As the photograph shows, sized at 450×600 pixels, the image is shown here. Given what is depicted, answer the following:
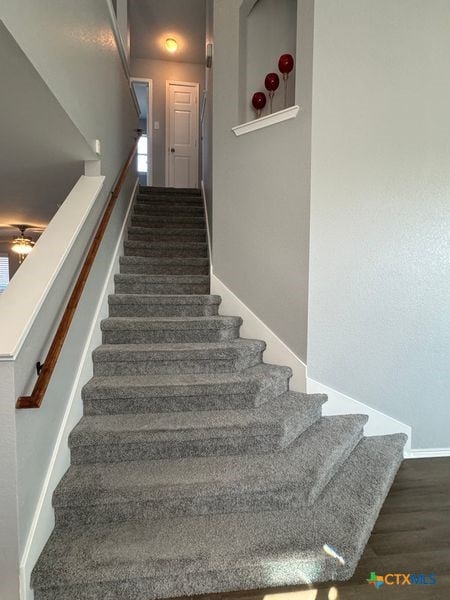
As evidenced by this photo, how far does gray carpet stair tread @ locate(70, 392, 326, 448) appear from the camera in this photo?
192 cm

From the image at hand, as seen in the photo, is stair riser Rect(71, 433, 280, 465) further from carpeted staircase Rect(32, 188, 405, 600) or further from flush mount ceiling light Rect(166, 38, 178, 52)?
flush mount ceiling light Rect(166, 38, 178, 52)

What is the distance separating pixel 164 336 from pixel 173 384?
60cm

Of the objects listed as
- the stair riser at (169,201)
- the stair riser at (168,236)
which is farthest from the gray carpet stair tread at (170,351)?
the stair riser at (169,201)

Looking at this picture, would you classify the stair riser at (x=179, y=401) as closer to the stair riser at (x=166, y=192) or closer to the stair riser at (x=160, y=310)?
the stair riser at (x=160, y=310)

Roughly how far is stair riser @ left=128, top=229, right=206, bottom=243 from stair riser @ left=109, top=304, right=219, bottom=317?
1249mm

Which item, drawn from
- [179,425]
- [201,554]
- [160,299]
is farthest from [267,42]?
[201,554]

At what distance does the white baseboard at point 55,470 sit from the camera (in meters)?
1.38

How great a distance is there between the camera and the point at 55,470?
5.56 ft

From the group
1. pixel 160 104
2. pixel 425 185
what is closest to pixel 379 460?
pixel 425 185

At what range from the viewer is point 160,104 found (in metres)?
6.58

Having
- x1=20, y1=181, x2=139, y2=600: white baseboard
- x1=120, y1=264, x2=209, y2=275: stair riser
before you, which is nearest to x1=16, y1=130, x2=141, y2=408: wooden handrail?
x1=20, y1=181, x2=139, y2=600: white baseboard

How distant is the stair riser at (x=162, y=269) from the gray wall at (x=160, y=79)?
3.58 meters

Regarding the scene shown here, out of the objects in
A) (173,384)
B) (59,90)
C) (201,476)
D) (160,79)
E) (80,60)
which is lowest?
(201,476)

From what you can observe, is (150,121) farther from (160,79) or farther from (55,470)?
(55,470)
